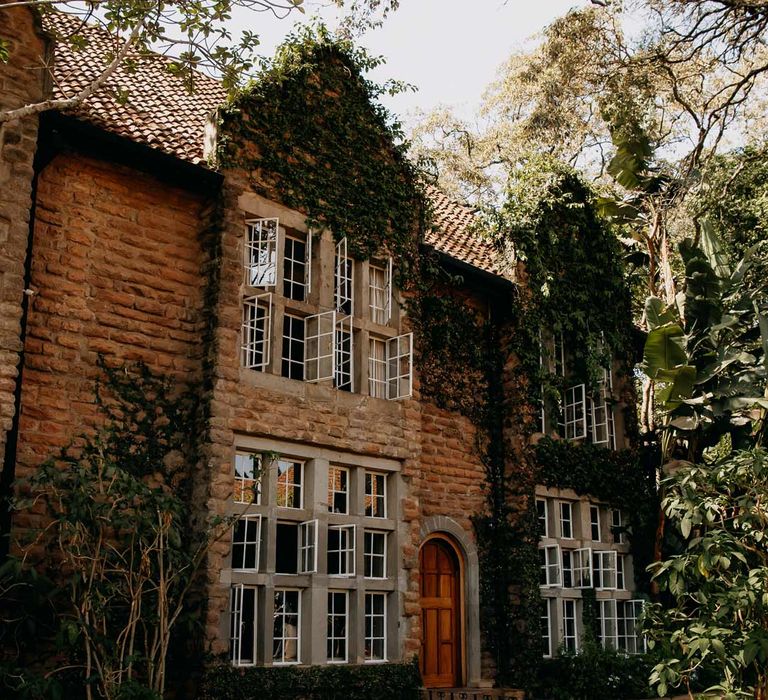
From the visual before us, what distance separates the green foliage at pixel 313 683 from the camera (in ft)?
34.3

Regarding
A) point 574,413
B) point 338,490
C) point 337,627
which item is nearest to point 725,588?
point 337,627

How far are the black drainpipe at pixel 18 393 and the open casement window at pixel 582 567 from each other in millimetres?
9691

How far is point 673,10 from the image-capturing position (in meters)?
14.4

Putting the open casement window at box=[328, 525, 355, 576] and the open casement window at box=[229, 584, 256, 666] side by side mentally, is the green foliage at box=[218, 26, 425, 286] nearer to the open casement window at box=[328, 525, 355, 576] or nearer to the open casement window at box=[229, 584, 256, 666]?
the open casement window at box=[328, 525, 355, 576]

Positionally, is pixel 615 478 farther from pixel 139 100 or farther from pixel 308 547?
pixel 139 100

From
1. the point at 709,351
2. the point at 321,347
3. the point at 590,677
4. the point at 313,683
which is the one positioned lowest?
the point at 590,677

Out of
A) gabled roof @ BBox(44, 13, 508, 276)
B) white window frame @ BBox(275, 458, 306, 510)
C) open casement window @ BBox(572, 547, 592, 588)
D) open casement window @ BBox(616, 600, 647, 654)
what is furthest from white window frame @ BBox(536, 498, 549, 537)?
white window frame @ BBox(275, 458, 306, 510)

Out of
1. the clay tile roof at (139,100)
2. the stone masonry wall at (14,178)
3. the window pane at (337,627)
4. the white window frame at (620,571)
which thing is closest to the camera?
the stone masonry wall at (14,178)

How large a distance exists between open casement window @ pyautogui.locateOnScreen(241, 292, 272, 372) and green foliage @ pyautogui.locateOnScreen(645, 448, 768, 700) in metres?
5.64

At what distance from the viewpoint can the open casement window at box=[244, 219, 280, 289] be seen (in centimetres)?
1213

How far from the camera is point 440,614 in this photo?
1430 cm

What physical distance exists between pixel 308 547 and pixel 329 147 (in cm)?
556

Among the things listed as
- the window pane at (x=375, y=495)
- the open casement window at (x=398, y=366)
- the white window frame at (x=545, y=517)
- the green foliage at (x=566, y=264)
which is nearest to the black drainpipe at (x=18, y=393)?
the window pane at (x=375, y=495)

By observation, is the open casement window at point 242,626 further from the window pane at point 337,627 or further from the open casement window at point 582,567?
the open casement window at point 582,567
